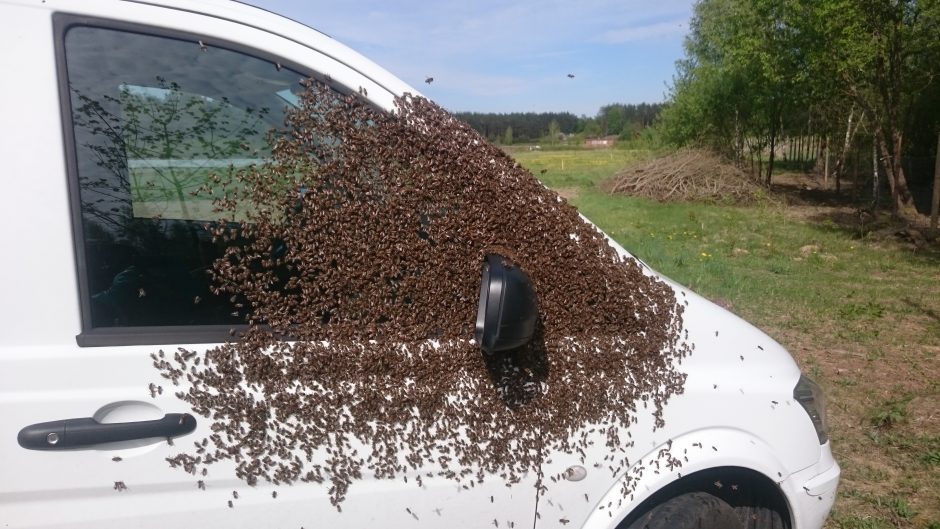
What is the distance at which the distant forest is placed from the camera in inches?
97.3

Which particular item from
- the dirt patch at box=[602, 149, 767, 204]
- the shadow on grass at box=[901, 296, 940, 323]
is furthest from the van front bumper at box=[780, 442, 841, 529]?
the dirt patch at box=[602, 149, 767, 204]

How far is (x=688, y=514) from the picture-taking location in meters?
2.09

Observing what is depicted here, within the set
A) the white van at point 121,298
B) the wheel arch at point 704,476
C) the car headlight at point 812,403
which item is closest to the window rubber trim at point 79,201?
the white van at point 121,298

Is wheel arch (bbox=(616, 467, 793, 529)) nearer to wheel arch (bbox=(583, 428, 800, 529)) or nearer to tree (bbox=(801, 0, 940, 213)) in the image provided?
wheel arch (bbox=(583, 428, 800, 529))

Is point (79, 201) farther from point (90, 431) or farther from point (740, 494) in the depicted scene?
point (740, 494)

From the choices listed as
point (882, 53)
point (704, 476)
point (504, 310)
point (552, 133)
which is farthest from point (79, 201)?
point (882, 53)

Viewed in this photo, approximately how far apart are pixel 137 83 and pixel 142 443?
92 centimetres

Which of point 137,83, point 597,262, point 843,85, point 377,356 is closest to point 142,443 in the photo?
point 377,356

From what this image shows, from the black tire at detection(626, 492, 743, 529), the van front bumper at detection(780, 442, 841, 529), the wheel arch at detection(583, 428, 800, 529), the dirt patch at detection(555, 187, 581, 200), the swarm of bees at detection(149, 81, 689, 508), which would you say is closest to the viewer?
the swarm of bees at detection(149, 81, 689, 508)

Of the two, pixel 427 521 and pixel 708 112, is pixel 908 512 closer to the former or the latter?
pixel 427 521

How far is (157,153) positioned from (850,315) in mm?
7132

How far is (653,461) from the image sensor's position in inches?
77.7

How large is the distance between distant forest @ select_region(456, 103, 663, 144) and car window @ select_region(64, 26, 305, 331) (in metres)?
0.66

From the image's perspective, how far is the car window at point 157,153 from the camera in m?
1.56
